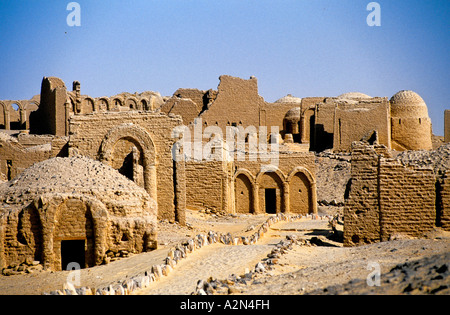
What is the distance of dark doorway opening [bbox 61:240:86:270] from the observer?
1298 centimetres

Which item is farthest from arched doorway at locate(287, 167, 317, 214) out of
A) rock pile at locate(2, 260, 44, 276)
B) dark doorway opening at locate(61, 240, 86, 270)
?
rock pile at locate(2, 260, 44, 276)

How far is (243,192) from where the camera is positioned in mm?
24203

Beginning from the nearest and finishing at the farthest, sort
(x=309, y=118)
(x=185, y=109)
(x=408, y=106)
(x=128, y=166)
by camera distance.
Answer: (x=128, y=166) < (x=185, y=109) < (x=408, y=106) < (x=309, y=118)

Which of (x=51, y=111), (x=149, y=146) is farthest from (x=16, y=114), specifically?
(x=149, y=146)

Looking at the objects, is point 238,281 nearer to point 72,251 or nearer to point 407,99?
point 72,251

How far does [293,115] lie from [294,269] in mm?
29758

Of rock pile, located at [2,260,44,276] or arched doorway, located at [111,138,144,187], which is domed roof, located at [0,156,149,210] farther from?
arched doorway, located at [111,138,144,187]

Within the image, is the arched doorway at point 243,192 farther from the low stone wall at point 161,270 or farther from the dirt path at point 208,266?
the dirt path at point 208,266

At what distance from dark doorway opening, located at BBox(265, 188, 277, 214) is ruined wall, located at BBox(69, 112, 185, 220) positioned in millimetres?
9053

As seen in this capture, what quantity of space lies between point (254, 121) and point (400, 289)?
98.6ft

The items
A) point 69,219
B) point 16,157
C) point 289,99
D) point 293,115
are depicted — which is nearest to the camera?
point 69,219
